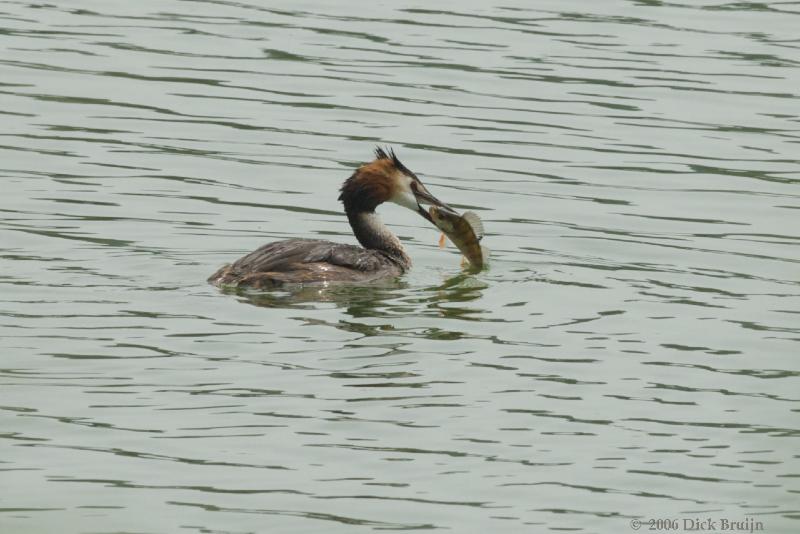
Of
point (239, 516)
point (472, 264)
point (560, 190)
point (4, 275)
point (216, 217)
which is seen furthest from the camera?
point (560, 190)

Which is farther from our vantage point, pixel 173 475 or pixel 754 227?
pixel 754 227

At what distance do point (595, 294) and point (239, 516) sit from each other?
5.91 meters

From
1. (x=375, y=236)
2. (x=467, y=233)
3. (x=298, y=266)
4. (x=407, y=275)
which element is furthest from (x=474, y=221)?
(x=298, y=266)

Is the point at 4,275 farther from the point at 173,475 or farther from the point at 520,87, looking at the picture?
the point at 520,87

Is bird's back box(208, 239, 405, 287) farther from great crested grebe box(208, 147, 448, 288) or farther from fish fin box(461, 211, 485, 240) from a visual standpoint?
fish fin box(461, 211, 485, 240)

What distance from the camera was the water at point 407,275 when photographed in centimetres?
945

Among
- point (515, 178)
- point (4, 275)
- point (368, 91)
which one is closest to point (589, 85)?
point (368, 91)

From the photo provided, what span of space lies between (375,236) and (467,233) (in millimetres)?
829

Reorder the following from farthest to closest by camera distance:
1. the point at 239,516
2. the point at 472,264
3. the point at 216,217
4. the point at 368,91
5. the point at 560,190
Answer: the point at 368,91 → the point at 560,190 → the point at 216,217 → the point at 472,264 → the point at 239,516

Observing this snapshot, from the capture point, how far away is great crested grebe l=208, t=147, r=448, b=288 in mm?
13992

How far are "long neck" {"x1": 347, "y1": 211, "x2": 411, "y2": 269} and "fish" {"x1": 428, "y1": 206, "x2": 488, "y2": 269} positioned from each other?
0.45 m

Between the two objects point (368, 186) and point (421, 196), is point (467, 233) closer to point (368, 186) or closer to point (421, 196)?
point (421, 196)

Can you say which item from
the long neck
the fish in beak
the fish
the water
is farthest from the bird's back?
the fish in beak

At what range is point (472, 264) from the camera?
602 inches
